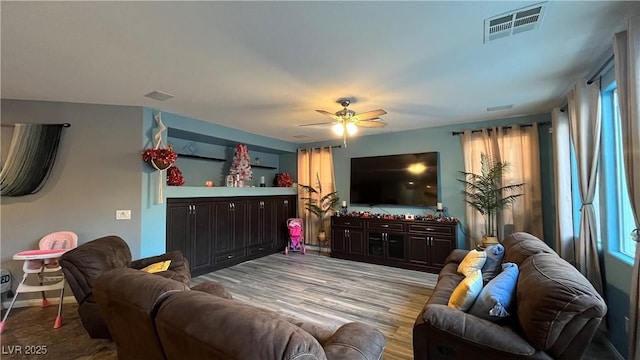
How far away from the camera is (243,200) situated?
521 centimetres

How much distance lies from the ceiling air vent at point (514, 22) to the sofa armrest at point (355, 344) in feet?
7.12

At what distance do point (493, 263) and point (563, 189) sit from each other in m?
1.61

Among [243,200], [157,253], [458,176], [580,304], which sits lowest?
[157,253]

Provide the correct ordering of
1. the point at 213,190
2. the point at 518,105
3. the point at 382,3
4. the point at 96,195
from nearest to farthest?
1. the point at 382,3
2. the point at 96,195
3. the point at 518,105
4. the point at 213,190

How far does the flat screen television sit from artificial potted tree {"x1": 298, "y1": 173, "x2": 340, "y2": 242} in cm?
48

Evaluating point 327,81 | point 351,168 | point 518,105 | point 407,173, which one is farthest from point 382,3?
point 351,168

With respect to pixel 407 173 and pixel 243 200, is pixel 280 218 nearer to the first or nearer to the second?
pixel 243 200

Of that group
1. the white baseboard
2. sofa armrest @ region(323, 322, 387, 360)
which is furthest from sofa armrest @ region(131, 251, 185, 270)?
sofa armrest @ region(323, 322, 387, 360)

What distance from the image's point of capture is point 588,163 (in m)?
2.61

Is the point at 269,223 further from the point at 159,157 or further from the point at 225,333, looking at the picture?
the point at 225,333

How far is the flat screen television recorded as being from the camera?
16.2 ft

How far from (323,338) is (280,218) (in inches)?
185

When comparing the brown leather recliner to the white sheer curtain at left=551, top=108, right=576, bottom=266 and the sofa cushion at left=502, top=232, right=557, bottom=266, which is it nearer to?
the sofa cushion at left=502, top=232, right=557, bottom=266

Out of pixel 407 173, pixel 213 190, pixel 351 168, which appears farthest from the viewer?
pixel 351 168
